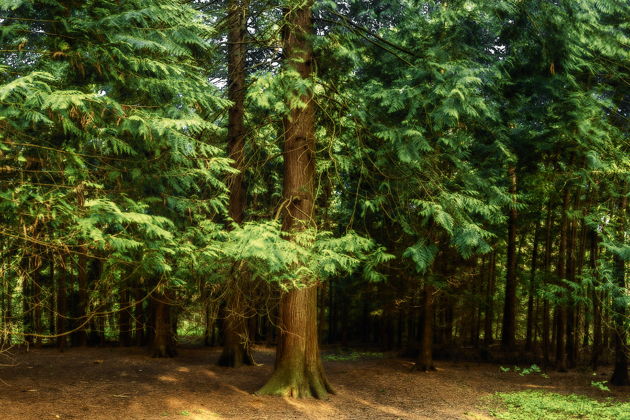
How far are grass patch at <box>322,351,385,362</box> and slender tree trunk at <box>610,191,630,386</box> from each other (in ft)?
30.7

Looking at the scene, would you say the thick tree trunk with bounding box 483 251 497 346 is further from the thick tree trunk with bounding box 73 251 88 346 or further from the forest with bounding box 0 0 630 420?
the thick tree trunk with bounding box 73 251 88 346

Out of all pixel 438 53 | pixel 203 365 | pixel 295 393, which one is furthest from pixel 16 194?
pixel 203 365

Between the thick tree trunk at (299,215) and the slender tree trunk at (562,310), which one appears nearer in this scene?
the thick tree trunk at (299,215)

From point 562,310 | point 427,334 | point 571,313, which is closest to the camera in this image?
point 427,334

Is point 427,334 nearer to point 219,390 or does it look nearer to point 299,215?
point 219,390

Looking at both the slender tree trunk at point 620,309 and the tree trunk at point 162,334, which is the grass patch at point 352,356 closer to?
the tree trunk at point 162,334

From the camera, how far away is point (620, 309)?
12398 millimetres

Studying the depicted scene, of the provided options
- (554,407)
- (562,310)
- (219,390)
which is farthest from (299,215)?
(562,310)

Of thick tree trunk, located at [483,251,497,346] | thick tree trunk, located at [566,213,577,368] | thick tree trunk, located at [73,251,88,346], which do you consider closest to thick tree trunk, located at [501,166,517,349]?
thick tree trunk, located at [483,251,497,346]

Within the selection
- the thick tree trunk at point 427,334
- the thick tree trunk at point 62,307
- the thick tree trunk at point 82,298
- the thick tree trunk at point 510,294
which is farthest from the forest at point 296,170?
the thick tree trunk at point 510,294

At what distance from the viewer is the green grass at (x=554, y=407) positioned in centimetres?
964

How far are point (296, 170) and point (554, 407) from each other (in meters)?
7.30

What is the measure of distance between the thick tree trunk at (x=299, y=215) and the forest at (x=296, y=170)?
0.05 meters

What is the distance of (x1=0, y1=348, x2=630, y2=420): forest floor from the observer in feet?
28.7
